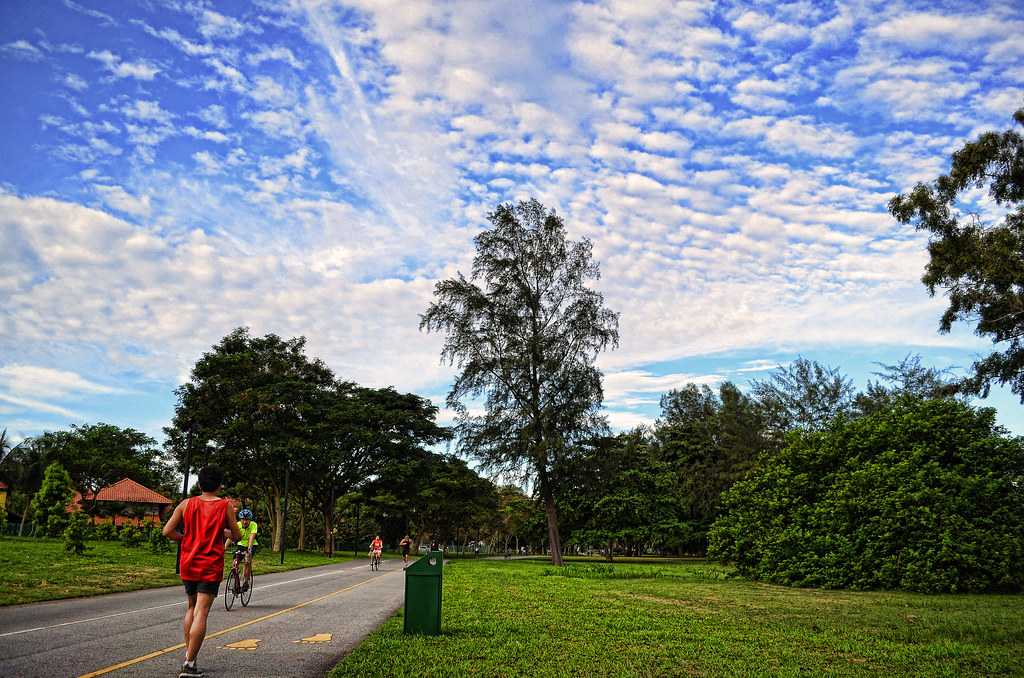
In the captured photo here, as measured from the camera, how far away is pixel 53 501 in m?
49.6

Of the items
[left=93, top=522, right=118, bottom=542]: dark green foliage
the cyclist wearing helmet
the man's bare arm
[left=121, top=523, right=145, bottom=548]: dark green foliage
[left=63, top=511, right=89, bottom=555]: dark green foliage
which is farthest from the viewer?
[left=93, top=522, right=118, bottom=542]: dark green foliage

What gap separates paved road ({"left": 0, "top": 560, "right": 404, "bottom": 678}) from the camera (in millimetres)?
7277

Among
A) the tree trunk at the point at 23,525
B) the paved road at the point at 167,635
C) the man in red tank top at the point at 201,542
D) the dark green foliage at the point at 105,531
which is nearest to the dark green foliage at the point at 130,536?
the dark green foliage at the point at 105,531

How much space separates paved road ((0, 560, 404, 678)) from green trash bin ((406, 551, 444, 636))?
862 millimetres

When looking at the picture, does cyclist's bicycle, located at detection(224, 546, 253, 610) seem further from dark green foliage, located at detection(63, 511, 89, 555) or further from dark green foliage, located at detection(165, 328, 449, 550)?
dark green foliage, located at detection(165, 328, 449, 550)

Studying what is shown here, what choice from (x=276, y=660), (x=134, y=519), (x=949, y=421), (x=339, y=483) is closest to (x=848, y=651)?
(x=276, y=660)

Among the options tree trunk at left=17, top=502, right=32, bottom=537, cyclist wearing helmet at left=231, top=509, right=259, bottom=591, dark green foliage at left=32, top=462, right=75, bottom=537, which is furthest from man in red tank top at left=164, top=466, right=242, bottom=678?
tree trunk at left=17, top=502, right=32, bottom=537

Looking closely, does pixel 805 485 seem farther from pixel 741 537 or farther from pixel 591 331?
pixel 591 331

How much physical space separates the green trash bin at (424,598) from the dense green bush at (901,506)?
1440 centimetres

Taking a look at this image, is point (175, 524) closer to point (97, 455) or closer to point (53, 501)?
point (53, 501)

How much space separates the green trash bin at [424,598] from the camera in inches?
381

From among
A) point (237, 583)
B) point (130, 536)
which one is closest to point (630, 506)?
point (130, 536)

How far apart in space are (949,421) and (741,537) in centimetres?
752

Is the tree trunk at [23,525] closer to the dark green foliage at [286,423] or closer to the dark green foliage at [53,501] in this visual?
the dark green foliage at [53,501]
